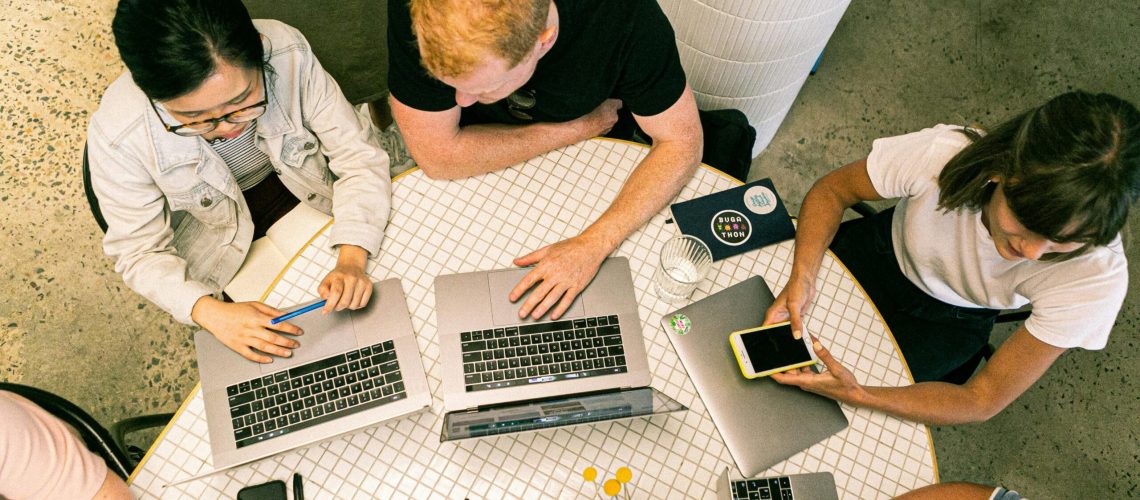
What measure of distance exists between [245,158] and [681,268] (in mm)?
998

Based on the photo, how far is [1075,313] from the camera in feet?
3.96

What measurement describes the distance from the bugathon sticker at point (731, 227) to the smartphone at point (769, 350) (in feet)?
0.68

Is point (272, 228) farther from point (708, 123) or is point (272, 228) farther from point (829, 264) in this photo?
point (829, 264)

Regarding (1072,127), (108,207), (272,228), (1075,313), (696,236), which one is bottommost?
(272,228)

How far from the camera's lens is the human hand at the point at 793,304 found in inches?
50.7

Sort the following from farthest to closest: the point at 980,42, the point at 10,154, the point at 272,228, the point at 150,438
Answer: the point at 980,42, the point at 10,154, the point at 150,438, the point at 272,228

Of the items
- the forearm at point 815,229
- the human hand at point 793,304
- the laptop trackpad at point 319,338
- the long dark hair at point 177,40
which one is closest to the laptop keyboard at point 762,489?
the human hand at point 793,304

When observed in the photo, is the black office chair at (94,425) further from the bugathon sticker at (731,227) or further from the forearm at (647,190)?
the bugathon sticker at (731,227)

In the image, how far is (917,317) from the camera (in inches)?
62.9

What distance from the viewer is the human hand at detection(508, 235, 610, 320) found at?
4.21ft

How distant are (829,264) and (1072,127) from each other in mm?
486

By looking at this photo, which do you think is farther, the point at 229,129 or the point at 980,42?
the point at 980,42

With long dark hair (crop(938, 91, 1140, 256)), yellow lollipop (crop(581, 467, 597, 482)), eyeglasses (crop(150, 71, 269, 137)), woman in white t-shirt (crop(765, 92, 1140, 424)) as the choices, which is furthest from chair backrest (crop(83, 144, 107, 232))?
long dark hair (crop(938, 91, 1140, 256))

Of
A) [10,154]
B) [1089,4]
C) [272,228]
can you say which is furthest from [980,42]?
[10,154]
